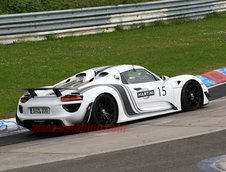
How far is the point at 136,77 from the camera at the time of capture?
11266 mm

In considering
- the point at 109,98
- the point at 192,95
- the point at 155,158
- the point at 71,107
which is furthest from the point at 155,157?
the point at 192,95

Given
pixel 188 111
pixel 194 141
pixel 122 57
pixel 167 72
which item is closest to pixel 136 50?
pixel 122 57

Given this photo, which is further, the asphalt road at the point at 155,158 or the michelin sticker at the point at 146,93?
the michelin sticker at the point at 146,93

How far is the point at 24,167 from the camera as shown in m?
7.36

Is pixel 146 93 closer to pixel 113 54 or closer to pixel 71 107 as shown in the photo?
pixel 71 107

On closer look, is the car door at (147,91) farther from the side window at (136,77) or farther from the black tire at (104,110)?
the black tire at (104,110)

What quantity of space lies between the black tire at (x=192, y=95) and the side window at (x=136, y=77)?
78 centimetres

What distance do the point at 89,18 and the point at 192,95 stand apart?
11.4 m

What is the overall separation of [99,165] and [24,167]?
106 cm

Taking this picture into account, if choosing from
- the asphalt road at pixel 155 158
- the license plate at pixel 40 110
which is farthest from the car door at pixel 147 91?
the asphalt road at pixel 155 158

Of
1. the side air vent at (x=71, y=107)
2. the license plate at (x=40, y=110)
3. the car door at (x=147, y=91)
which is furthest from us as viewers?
the car door at (x=147, y=91)

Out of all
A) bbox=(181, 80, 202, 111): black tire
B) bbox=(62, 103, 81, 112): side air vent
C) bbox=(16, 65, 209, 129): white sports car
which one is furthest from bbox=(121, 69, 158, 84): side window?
bbox=(62, 103, 81, 112): side air vent

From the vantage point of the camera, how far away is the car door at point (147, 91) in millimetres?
10938

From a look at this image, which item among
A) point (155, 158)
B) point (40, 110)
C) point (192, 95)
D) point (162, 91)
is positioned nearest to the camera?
point (155, 158)
